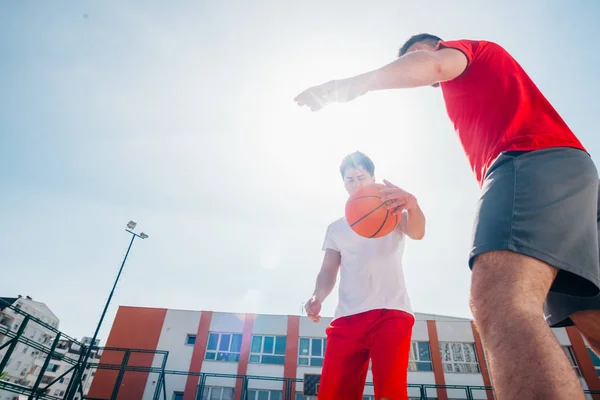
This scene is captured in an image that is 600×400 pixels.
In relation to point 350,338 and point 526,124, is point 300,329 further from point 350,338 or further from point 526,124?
point 526,124

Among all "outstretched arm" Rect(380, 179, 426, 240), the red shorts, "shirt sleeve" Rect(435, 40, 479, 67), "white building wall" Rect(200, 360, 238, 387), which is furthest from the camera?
"white building wall" Rect(200, 360, 238, 387)

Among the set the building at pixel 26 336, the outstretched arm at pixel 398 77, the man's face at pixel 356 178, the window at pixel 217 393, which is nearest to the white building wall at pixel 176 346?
the window at pixel 217 393

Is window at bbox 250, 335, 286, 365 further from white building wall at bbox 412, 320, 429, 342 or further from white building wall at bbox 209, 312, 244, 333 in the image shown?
white building wall at bbox 412, 320, 429, 342

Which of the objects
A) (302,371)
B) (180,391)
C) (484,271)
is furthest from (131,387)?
(484,271)

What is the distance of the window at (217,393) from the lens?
21297 mm

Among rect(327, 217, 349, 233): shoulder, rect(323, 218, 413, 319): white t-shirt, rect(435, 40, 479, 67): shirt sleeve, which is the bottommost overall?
rect(323, 218, 413, 319): white t-shirt

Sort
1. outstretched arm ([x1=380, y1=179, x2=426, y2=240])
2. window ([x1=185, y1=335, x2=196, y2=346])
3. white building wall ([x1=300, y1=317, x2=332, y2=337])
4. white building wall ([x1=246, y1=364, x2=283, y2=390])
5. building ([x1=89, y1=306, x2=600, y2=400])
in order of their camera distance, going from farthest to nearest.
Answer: window ([x1=185, y1=335, x2=196, y2=346]) → white building wall ([x1=300, y1=317, x2=332, y2=337]) → white building wall ([x1=246, y1=364, x2=283, y2=390]) → building ([x1=89, y1=306, x2=600, y2=400]) → outstretched arm ([x1=380, y1=179, x2=426, y2=240])

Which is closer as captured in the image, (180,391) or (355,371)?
(355,371)

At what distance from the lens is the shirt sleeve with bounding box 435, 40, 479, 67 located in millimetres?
1389

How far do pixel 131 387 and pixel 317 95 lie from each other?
85.9 ft

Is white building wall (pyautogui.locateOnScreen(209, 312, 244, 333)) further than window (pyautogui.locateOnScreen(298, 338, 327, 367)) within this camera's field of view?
Yes

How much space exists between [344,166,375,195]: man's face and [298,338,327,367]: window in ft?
73.6

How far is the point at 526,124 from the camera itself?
1223 millimetres

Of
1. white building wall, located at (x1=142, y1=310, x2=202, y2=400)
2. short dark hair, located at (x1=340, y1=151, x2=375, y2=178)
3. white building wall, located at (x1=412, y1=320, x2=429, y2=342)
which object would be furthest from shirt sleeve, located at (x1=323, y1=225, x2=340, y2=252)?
white building wall, located at (x1=142, y1=310, x2=202, y2=400)
